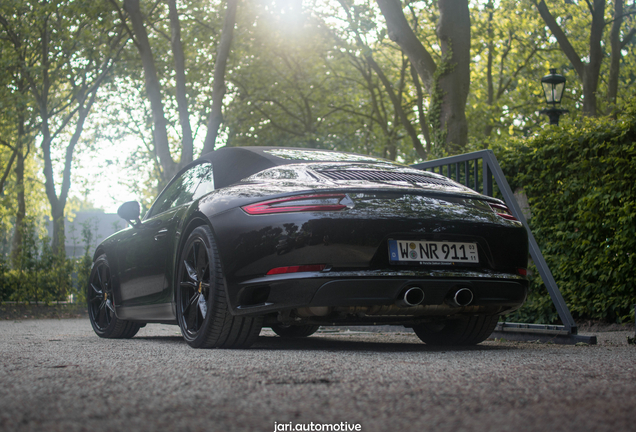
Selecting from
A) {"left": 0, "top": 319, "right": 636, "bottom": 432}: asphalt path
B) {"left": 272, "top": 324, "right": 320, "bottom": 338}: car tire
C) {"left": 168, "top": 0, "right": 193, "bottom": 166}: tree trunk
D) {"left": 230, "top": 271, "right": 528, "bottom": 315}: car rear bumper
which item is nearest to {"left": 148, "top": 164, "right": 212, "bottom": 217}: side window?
{"left": 272, "top": 324, "right": 320, "bottom": 338}: car tire

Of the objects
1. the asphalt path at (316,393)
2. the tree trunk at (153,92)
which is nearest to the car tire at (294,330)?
the asphalt path at (316,393)

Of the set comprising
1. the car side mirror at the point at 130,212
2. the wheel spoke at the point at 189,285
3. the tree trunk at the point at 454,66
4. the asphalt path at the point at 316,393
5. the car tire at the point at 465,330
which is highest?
the tree trunk at the point at 454,66

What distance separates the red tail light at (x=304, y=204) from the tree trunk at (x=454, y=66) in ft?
25.3

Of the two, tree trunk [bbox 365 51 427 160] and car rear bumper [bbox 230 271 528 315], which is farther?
tree trunk [bbox 365 51 427 160]

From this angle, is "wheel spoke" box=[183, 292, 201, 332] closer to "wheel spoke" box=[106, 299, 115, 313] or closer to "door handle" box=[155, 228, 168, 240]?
"door handle" box=[155, 228, 168, 240]

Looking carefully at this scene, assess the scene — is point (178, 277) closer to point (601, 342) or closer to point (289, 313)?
point (289, 313)

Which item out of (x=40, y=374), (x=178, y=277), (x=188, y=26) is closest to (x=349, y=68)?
(x=188, y=26)

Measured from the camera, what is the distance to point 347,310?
3957 millimetres

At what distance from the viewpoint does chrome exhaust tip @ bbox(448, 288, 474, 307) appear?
4012 mm

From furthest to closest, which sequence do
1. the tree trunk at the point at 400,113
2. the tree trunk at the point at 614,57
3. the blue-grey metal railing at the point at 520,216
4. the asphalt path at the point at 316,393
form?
1. the tree trunk at the point at 400,113
2. the tree trunk at the point at 614,57
3. the blue-grey metal railing at the point at 520,216
4. the asphalt path at the point at 316,393

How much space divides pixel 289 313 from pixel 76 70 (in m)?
19.5

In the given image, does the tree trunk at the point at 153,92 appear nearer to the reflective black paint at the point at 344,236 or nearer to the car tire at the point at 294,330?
the car tire at the point at 294,330

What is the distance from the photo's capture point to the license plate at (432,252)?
3.92 meters

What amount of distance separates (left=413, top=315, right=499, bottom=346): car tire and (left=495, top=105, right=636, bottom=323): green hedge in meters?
1.94
